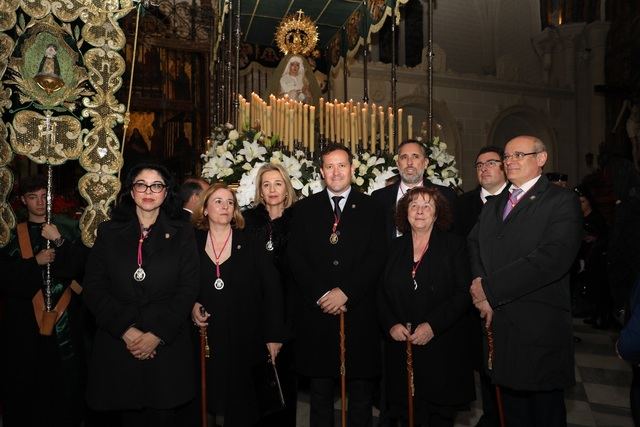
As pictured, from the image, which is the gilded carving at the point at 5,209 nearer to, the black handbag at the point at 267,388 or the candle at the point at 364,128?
the black handbag at the point at 267,388

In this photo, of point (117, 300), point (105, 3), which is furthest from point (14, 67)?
point (117, 300)

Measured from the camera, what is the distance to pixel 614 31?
14.3 metres

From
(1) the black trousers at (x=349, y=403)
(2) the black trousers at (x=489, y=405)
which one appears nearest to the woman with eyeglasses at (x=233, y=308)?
(1) the black trousers at (x=349, y=403)

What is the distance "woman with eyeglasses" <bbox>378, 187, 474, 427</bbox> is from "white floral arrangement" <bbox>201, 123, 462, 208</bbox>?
135 centimetres

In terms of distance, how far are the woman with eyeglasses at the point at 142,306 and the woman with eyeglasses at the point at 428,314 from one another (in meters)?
1.09

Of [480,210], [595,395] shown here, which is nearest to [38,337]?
[480,210]

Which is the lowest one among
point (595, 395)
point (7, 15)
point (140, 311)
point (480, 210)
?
point (595, 395)

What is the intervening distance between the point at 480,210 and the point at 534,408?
1.35 m

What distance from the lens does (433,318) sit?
3.11 metres

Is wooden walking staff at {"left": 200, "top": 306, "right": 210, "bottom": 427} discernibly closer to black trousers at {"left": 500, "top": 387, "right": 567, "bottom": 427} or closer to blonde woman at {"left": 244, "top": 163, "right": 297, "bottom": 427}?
blonde woman at {"left": 244, "top": 163, "right": 297, "bottom": 427}

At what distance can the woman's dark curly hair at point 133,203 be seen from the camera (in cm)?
304

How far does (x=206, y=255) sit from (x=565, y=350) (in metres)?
1.96

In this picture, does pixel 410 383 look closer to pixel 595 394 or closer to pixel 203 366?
pixel 203 366

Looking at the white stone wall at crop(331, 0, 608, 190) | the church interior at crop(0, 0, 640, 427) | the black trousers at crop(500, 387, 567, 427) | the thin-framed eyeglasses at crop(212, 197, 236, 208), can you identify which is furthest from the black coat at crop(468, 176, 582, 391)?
the white stone wall at crop(331, 0, 608, 190)
